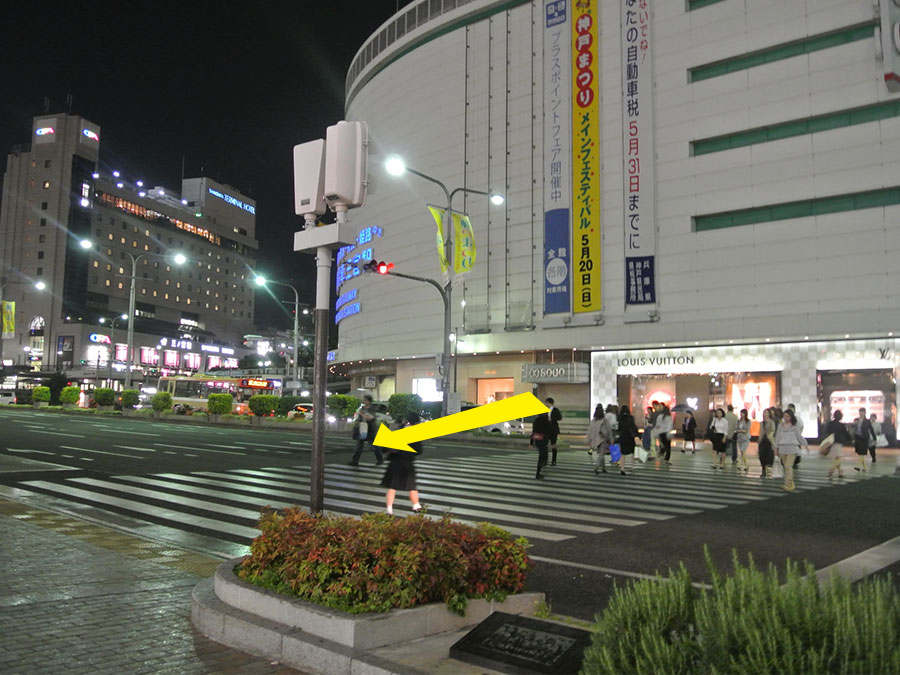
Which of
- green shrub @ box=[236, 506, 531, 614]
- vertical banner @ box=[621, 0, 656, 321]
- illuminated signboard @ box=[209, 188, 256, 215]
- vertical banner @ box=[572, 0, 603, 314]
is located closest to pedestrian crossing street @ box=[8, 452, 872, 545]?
green shrub @ box=[236, 506, 531, 614]

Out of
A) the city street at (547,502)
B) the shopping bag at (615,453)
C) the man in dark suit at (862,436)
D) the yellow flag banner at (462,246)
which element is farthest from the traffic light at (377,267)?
the man in dark suit at (862,436)

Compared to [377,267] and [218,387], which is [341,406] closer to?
[377,267]

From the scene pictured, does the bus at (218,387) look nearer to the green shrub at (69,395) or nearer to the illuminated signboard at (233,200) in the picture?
the green shrub at (69,395)

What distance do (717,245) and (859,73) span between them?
32.9 ft

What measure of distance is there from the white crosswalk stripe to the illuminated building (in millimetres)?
84858

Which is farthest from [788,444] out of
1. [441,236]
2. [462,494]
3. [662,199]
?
[662,199]

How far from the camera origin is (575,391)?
43.2 metres

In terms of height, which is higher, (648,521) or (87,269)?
(87,269)

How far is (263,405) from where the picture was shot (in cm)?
4147

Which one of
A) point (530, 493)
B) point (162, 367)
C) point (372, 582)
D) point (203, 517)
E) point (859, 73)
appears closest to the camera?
point (372, 582)

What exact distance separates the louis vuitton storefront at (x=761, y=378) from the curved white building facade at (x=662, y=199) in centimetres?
11

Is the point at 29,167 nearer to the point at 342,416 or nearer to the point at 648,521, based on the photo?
the point at 342,416

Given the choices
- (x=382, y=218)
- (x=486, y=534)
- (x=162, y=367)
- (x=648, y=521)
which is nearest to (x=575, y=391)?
(x=382, y=218)

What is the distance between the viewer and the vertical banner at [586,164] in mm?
40156
